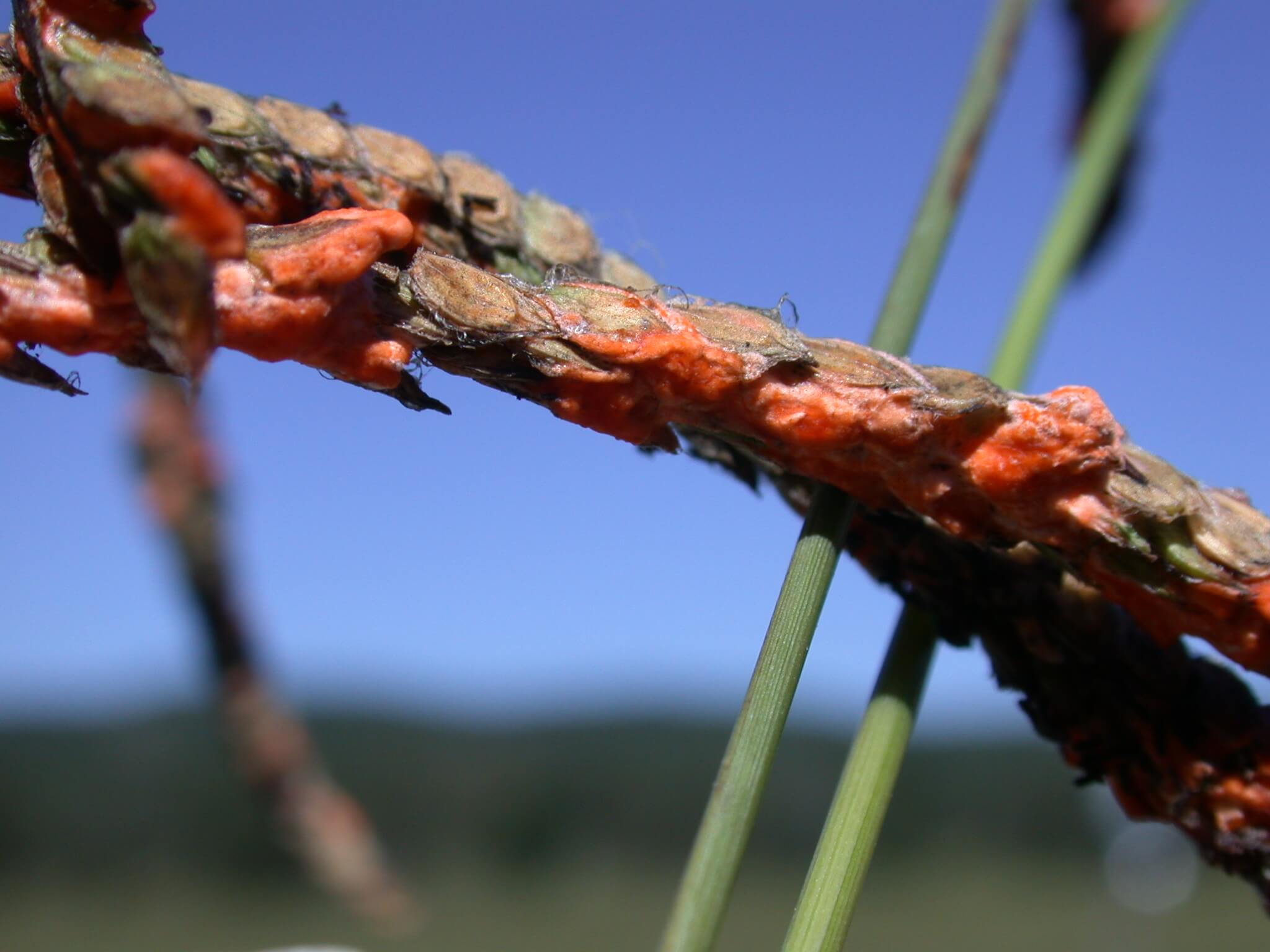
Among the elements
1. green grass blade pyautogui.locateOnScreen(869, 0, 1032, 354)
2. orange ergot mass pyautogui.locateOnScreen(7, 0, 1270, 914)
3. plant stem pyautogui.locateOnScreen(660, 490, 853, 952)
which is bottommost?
plant stem pyautogui.locateOnScreen(660, 490, 853, 952)

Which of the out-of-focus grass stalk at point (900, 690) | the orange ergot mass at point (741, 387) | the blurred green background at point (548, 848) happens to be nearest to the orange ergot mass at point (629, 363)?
the orange ergot mass at point (741, 387)

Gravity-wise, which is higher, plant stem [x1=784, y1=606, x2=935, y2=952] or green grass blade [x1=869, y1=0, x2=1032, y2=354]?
green grass blade [x1=869, y1=0, x2=1032, y2=354]

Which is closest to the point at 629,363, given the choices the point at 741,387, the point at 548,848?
the point at 741,387

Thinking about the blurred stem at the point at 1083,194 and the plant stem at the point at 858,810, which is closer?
the plant stem at the point at 858,810

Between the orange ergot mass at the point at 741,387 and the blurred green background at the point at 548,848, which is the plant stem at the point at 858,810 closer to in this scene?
the orange ergot mass at the point at 741,387

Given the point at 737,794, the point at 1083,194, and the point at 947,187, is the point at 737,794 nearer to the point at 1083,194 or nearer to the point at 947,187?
the point at 947,187

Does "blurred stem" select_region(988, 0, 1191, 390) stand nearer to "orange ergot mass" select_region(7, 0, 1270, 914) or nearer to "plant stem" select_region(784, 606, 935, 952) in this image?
"orange ergot mass" select_region(7, 0, 1270, 914)

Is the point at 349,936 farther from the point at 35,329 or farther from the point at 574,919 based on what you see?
the point at 35,329

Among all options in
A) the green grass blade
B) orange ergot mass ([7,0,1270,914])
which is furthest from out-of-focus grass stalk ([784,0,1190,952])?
the green grass blade
